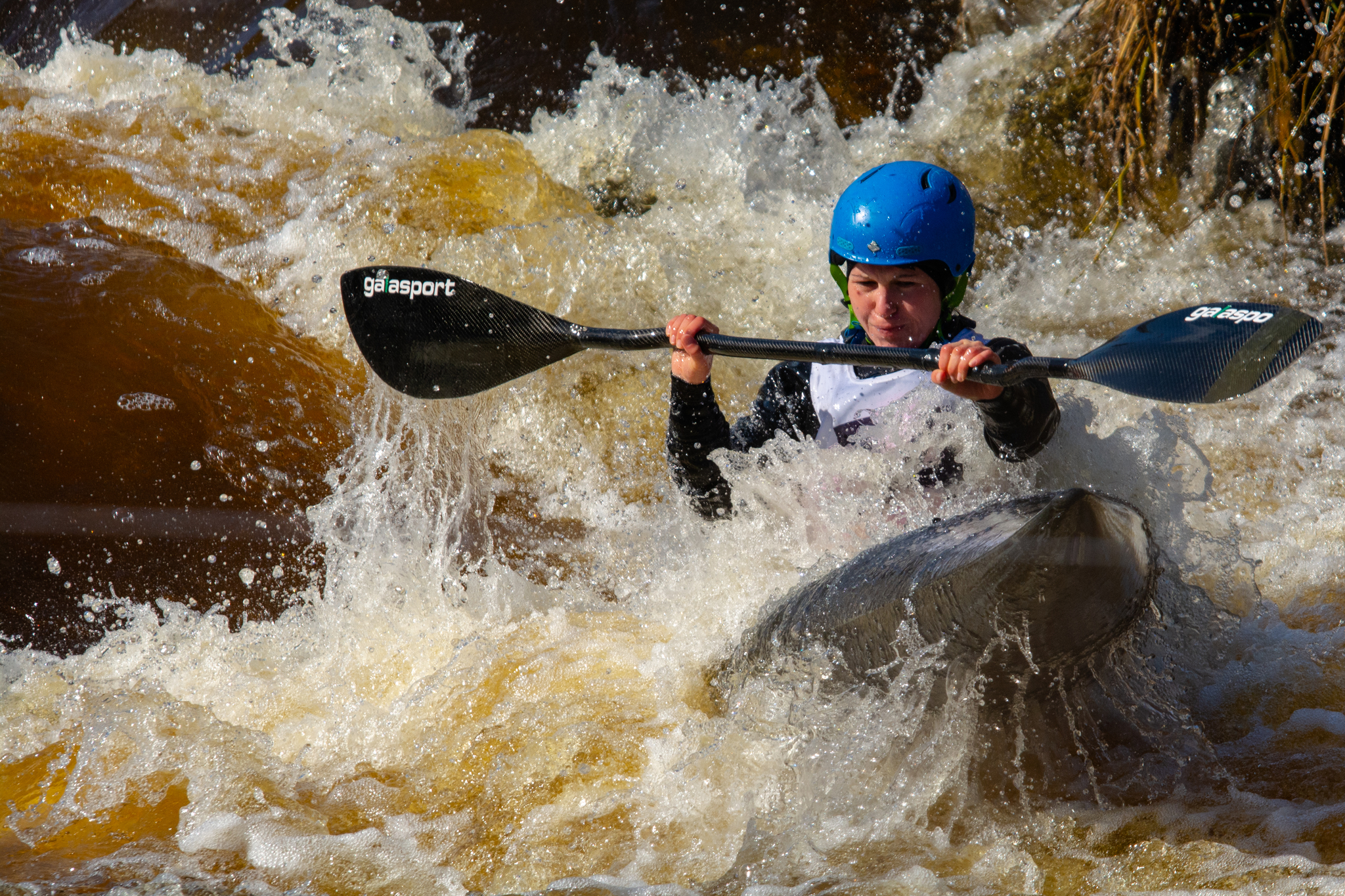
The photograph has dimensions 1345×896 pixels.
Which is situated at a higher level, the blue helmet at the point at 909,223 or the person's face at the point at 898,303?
the blue helmet at the point at 909,223

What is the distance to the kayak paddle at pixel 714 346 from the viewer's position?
5.82ft

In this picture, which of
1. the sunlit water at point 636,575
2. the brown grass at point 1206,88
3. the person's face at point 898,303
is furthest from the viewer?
the brown grass at point 1206,88

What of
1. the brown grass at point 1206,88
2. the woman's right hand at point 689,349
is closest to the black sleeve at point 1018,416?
the woman's right hand at point 689,349

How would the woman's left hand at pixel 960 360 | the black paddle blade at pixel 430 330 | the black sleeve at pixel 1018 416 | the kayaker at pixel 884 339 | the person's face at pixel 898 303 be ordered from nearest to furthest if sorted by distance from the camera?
the woman's left hand at pixel 960 360 < the black sleeve at pixel 1018 416 < the kayaker at pixel 884 339 < the person's face at pixel 898 303 < the black paddle blade at pixel 430 330

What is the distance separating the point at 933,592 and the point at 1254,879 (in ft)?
2.54

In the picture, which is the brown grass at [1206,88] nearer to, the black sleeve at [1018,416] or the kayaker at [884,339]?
the kayaker at [884,339]

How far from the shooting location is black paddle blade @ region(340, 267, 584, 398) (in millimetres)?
2668

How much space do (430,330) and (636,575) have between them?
981mm

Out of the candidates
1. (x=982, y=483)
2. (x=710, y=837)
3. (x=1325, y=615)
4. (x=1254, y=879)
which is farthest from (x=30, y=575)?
(x=1325, y=615)

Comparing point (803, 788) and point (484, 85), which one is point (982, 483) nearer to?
point (803, 788)

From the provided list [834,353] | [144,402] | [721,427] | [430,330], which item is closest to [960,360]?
[834,353]

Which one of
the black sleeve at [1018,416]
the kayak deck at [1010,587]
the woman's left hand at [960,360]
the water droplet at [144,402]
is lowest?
the kayak deck at [1010,587]

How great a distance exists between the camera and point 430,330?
2.68m

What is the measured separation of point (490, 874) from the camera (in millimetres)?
2037
